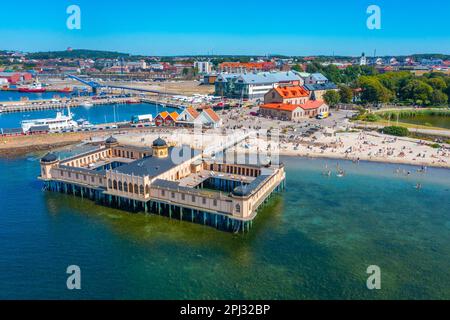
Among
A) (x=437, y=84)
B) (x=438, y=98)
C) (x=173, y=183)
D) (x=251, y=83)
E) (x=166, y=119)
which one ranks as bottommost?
(x=173, y=183)

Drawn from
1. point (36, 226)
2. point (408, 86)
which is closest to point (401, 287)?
point (36, 226)

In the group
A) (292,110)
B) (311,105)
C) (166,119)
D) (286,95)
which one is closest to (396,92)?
(311,105)

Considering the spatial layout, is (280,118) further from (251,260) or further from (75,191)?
(251,260)

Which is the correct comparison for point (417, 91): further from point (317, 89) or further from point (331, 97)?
point (317, 89)

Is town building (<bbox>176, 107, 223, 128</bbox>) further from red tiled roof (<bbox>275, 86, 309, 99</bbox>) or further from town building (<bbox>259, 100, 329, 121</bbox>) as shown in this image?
red tiled roof (<bbox>275, 86, 309, 99</bbox>)

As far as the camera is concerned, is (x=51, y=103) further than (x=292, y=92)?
Yes

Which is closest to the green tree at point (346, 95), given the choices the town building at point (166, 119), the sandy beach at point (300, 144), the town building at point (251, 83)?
the town building at point (251, 83)

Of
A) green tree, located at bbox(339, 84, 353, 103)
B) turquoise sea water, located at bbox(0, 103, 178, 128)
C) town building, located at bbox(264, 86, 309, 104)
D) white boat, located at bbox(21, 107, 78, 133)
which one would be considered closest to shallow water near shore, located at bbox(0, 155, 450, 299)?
white boat, located at bbox(21, 107, 78, 133)
